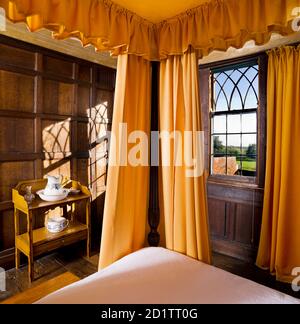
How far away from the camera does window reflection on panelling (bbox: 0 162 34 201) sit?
236 centimetres

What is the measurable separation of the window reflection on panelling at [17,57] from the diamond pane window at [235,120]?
2.26 metres

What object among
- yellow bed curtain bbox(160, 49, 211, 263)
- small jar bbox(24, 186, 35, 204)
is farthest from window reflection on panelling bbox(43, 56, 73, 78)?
yellow bed curtain bbox(160, 49, 211, 263)

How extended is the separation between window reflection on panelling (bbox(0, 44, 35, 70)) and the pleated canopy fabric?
143 cm

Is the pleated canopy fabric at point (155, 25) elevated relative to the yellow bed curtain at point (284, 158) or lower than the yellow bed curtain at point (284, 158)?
elevated

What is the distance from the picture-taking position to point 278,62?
2398 mm

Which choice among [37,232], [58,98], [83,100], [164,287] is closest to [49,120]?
[58,98]

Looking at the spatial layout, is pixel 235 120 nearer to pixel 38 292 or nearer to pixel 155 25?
pixel 155 25

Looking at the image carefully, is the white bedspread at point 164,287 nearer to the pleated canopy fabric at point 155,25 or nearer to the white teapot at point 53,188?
the pleated canopy fabric at point 155,25

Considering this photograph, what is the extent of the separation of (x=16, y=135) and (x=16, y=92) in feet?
1.50

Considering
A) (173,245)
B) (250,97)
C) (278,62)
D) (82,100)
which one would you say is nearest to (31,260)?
(173,245)

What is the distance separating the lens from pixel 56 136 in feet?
9.02

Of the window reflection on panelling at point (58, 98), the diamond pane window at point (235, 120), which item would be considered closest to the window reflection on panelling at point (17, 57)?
the window reflection on panelling at point (58, 98)

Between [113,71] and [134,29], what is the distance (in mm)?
2062

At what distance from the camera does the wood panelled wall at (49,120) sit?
2.36m
